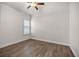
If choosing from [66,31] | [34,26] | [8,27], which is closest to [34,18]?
[34,26]

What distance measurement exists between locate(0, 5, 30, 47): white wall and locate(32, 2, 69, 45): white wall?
0.29 metres

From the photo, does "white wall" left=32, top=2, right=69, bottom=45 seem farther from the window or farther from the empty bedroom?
the window

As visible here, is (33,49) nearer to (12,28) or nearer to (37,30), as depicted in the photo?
(37,30)

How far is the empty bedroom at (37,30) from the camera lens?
1788 mm

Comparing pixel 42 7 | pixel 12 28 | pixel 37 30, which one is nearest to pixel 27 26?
pixel 37 30

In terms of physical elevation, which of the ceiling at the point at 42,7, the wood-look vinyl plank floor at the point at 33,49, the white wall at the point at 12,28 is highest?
the ceiling at the point at 42,7

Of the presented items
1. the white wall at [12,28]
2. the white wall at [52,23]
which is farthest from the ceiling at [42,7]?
the white wall at [12,28]

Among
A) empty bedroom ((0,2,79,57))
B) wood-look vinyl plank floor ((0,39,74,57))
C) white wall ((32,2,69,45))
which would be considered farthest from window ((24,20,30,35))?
wood-look vinyl plank floor ((0,39,74,57))

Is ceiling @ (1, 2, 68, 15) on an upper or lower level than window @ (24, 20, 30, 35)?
upper

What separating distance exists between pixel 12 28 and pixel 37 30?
609 millimetres

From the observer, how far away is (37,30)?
1841 mm

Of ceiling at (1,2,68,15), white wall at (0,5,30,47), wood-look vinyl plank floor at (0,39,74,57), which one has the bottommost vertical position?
wood-look vinyl plank floor at (0,39,74,57)

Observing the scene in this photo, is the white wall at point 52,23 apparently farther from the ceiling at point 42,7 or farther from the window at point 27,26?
the window at point 27,26

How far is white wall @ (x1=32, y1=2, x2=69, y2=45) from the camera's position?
1801mm
